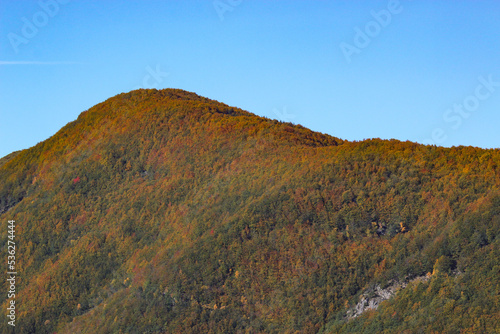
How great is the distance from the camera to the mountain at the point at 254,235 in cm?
4922

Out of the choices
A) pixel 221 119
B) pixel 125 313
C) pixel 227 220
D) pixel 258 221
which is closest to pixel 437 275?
pixel 258 221

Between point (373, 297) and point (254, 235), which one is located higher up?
point (254, 235)

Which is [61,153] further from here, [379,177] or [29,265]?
[379,177]

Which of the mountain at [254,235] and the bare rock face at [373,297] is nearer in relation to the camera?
the mountain at [254,235]

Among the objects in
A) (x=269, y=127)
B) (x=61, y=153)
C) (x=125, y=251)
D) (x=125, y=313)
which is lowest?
(x=125, y=313)

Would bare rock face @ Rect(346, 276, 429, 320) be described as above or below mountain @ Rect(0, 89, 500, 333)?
below

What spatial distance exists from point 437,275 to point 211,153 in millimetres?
38395

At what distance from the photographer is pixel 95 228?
3123 inches

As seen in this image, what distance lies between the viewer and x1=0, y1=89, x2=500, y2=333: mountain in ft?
161

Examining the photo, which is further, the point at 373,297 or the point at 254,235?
the point at 254,235

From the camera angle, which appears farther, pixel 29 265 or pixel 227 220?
pixel 29 265

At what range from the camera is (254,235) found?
61.4 meters

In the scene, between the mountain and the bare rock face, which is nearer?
the mountain

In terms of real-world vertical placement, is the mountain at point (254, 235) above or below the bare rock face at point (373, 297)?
above
